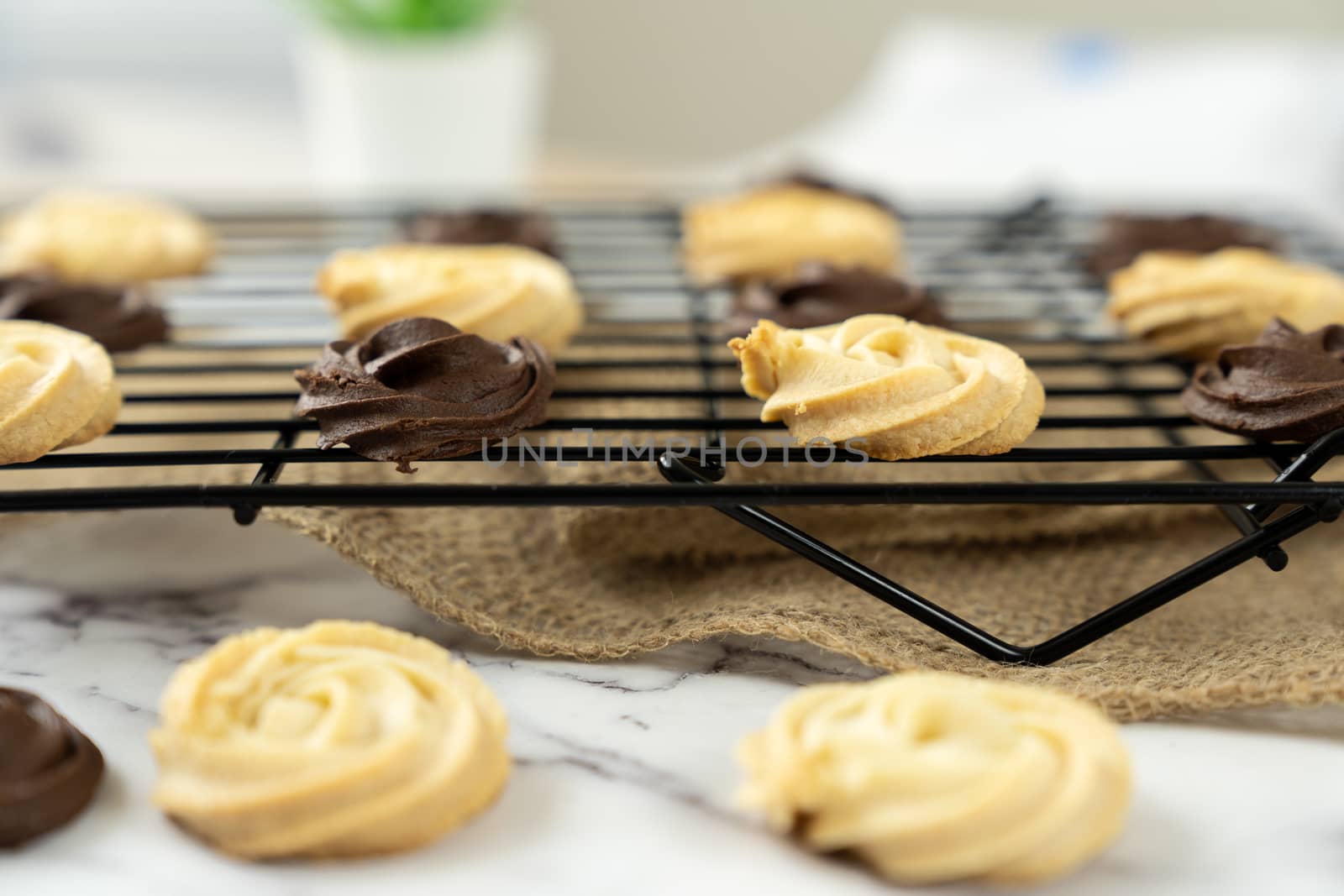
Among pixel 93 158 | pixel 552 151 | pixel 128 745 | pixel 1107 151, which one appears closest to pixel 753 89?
pixel 552 151

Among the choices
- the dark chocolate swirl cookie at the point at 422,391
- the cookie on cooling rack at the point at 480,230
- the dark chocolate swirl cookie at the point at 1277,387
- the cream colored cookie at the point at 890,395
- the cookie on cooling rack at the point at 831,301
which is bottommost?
the cookie on cooling rack at the point at 480,230

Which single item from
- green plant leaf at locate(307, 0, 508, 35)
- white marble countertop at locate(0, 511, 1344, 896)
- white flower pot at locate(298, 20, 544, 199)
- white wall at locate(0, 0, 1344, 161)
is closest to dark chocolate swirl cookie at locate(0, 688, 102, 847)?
white marble countertop at locate(0, 511, 1344, 896)

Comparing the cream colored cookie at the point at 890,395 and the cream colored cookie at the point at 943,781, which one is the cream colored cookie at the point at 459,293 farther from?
the cream colored cookie at the point at 943,781

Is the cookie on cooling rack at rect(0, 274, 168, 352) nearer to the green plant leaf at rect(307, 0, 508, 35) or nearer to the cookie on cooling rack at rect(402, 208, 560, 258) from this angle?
the cookie on cooling rack at rect(402, 208, 560, 258)

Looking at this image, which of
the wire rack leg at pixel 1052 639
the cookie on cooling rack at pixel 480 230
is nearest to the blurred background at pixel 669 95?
the cookie on cooling rack at pixel 480 230

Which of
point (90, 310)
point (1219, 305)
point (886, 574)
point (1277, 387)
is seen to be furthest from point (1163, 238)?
point (90, 310)

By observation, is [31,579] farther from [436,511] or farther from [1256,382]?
[1256,382]
